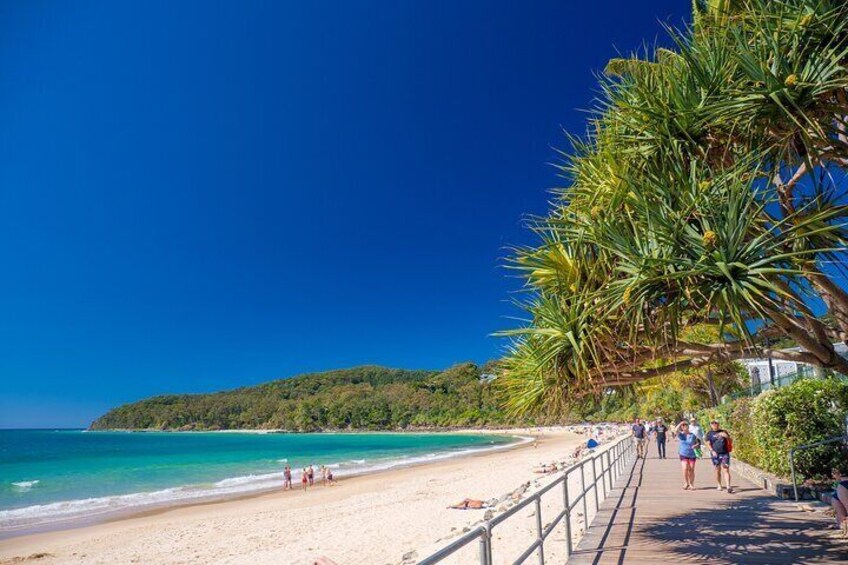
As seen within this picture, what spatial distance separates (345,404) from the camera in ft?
490

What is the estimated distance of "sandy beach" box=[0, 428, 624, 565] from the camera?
12.3 m

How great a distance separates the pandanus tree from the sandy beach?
5.34 meters

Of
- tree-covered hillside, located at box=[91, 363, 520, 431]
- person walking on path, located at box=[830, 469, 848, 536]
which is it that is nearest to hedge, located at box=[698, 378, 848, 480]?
person walking on path, located at box=[830, 469, 848, 536]

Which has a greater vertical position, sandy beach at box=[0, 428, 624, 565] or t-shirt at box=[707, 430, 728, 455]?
t-shirt at box=[707, 430, 728, 455]

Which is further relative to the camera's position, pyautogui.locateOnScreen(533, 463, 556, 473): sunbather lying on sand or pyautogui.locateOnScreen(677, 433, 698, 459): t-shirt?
pyautogui.locateOnScreen(533, 463, 556, 473): sunbather lying on sand

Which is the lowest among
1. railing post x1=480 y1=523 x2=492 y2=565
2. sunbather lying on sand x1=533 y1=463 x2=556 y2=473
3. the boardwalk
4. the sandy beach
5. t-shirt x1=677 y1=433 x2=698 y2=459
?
sunbather lying on sand x1=533 y1=463 x2=556 y2=473

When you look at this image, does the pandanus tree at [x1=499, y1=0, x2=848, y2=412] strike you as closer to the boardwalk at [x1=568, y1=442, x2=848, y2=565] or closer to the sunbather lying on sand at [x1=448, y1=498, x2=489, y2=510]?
the boardwalk at [x1=568, y1=442, x2=848, y2=565]

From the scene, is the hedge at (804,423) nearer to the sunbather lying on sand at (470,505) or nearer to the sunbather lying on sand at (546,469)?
the sunbather lying on sand at (470,505)

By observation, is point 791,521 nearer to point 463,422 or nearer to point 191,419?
point 463,422

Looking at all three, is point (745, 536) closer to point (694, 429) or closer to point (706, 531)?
point (706, 531)

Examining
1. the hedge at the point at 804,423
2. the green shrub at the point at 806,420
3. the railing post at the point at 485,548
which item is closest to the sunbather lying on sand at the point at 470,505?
the hedge at the point at 804,423

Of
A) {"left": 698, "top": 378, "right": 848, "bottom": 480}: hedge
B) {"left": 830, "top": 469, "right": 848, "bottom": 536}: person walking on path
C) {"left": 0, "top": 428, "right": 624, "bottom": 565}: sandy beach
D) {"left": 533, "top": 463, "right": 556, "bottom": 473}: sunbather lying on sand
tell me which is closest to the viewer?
{"left": 830, "top": 469, "right": 848, "bottom": 536}: person walking on path

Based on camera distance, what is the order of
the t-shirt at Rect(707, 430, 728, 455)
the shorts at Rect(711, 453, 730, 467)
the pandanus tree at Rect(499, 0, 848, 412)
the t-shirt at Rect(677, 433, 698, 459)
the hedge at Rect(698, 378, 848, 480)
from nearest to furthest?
the pandanus tree at Rect(499, 0, 848, 412) → the hedge at Rect(698, 378, 848, 480) → the t-shirt at Rect(707, 430, 728, 455) → the shorts at Rect(711, 453, 730, 467) → the t-shirt at Rect(677, 433, 698, 459)

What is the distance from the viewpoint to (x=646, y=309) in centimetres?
445
